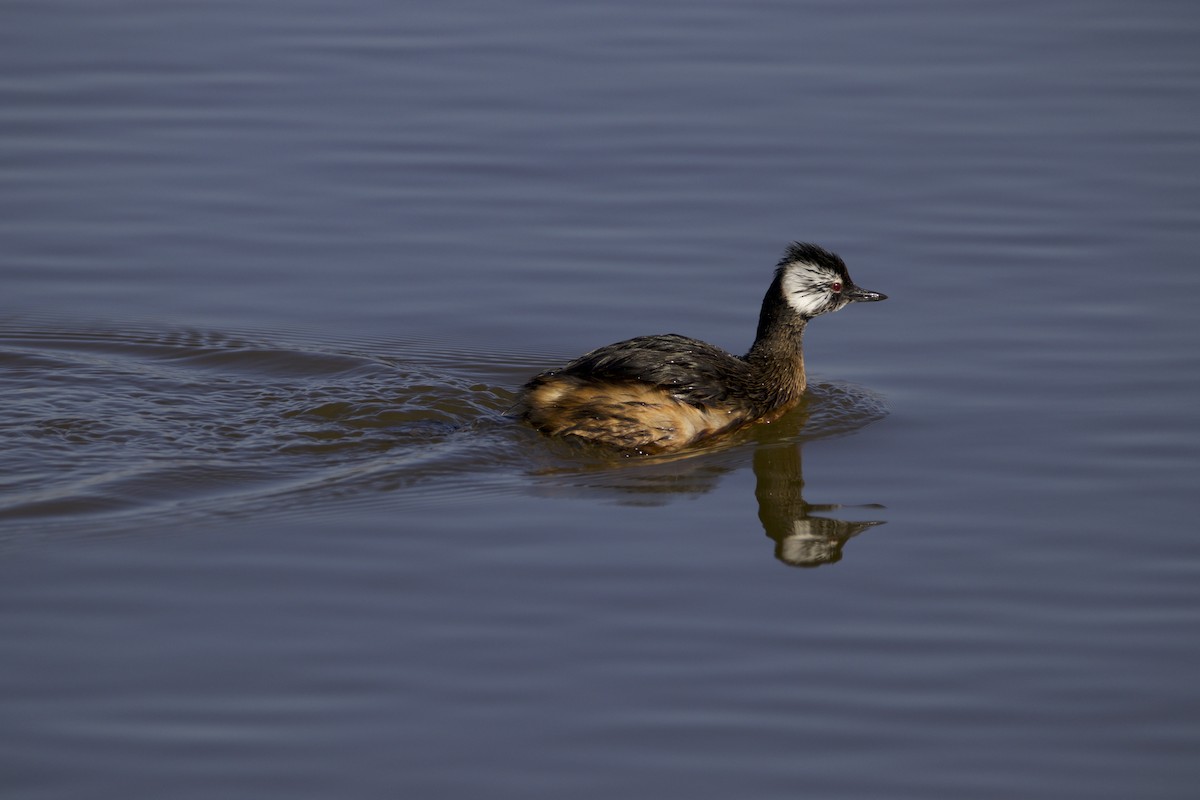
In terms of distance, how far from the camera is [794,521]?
8.71 meters

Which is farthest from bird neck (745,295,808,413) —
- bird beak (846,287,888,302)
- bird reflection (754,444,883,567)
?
bird reflection (754,444,883,567)

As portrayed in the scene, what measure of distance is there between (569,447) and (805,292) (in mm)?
2120

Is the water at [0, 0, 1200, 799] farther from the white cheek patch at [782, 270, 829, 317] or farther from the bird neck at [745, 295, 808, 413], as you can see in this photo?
the white cheek patch at [782, 270, 829, 317]

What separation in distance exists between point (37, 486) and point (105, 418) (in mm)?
1149

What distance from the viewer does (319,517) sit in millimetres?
8391

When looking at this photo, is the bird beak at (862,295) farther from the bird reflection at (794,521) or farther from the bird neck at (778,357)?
the bird reflection at (794,521)

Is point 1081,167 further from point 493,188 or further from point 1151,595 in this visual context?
point 1151,595

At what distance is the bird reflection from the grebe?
47 centimetres

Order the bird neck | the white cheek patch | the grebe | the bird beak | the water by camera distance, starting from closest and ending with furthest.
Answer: the water < the grebe < the bird neck < the white cheek patch < the bird beak

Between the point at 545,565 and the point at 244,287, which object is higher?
the point at 244,287

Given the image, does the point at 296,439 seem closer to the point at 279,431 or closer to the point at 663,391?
the point at 279,431

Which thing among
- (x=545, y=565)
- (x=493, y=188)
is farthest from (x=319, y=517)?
(x=493, y=188)

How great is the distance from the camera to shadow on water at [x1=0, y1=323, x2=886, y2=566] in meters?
8.55

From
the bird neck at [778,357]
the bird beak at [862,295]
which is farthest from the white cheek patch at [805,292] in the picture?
the bird beak at [862,295]
